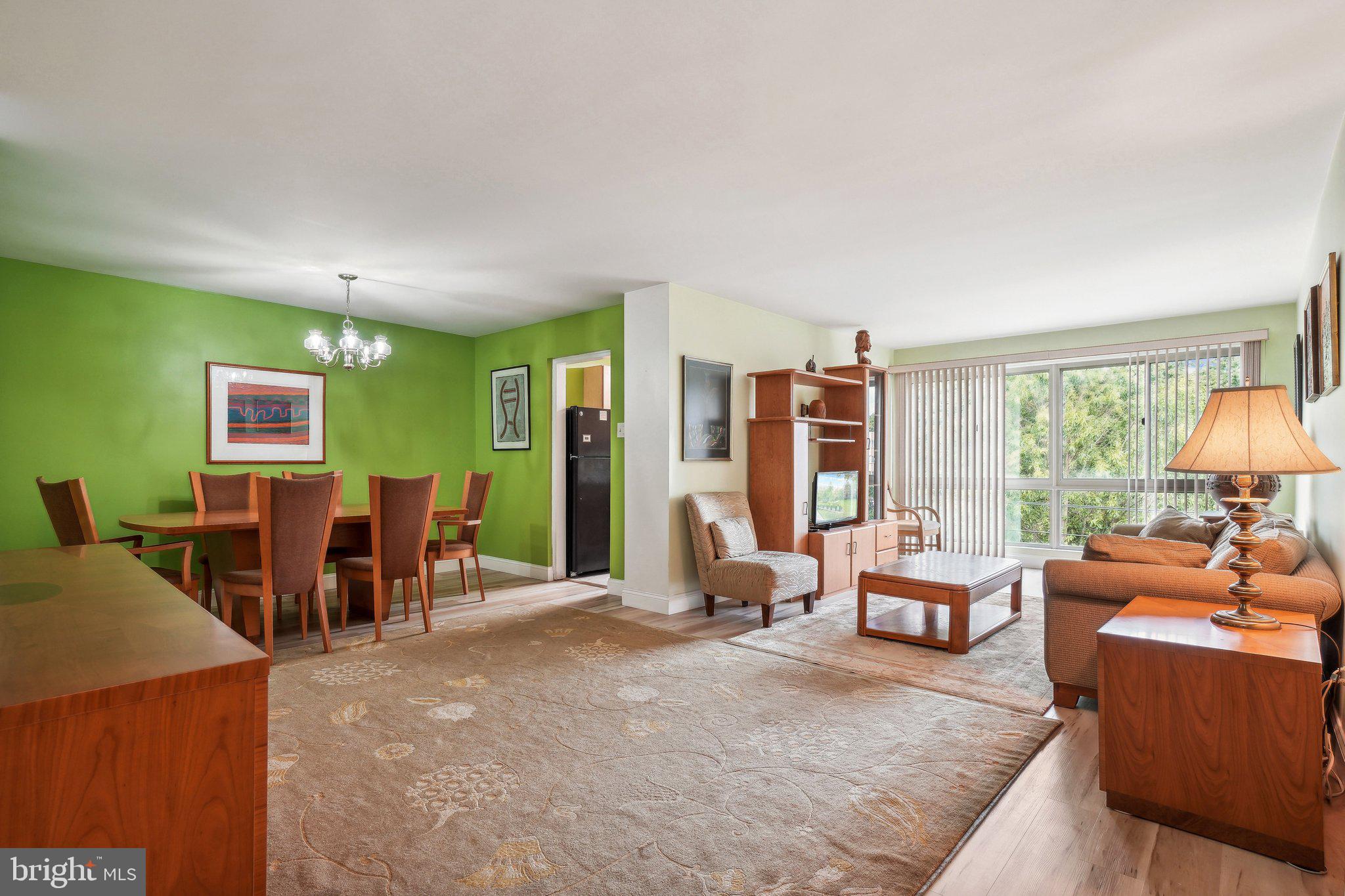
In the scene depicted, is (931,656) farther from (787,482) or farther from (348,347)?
(348,347)

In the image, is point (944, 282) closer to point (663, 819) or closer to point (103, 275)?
point (663, 819)

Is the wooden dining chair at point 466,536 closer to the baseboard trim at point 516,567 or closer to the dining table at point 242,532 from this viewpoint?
the dining table at point 242,532

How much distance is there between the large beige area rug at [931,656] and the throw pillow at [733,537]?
A: 60 cm

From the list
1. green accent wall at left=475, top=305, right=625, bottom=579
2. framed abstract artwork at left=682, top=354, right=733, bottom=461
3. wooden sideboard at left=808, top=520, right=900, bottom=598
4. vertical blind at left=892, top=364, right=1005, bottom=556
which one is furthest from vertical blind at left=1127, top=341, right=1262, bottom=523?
green accent wall at left=475, top=305, right=625, bottom=579

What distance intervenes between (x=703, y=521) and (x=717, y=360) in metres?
1.31

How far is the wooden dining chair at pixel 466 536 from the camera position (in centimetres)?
495

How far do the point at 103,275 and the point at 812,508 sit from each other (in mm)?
5428

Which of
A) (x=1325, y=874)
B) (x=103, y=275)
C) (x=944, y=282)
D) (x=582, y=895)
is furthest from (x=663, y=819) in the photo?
(x=103, y=275)

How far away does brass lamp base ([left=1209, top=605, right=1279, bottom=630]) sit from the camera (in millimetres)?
2133

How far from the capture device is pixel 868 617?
4582 millimetres

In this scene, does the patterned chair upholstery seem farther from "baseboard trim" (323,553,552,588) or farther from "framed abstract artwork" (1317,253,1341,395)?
"framed abstract artwork" (1317,253,1341,395)

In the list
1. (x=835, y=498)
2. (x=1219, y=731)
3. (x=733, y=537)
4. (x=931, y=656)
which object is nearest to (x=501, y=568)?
(x=733, y=537)

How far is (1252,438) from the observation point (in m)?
2.15

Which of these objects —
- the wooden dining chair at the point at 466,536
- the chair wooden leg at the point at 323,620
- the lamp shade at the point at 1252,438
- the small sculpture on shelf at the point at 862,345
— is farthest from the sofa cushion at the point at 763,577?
the lamp shade at the point at 1252,438
